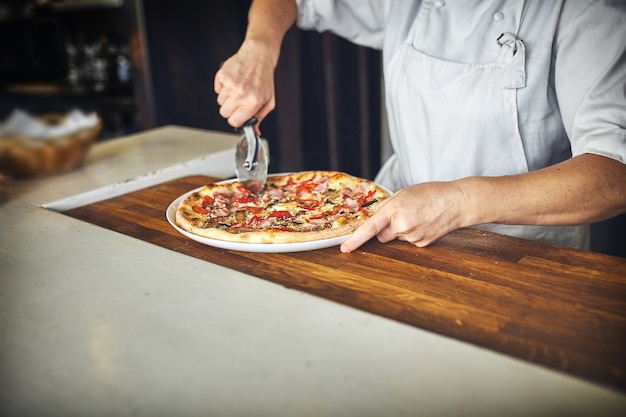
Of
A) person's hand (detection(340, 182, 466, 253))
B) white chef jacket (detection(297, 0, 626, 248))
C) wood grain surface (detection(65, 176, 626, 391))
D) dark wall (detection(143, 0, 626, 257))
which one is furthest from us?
dark wall (detection(143, 0, 626, 257))

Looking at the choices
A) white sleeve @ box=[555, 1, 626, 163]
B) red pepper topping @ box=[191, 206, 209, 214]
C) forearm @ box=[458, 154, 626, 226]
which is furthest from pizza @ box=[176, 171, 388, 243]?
white sleeve @ box=[555, 1, 626, 163]

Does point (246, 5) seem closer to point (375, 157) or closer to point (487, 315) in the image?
point (375, 157)

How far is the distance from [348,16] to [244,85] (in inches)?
22.0

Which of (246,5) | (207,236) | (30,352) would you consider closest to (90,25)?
(246,5)

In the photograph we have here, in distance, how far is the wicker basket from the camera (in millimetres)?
1623

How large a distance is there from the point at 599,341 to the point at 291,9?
1.31m

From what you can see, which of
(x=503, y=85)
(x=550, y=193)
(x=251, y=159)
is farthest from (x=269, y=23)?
(x=550, y=193)

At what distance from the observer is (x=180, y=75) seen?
391cm

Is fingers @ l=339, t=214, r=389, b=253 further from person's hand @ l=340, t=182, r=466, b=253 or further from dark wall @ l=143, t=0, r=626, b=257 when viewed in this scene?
dark wall @ l=143, t=0, r=626, b=257

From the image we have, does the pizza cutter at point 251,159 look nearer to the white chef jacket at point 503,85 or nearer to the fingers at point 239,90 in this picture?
the fingers at point 239,90

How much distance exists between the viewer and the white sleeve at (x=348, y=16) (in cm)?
177

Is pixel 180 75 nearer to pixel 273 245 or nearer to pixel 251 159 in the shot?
pixel 251 159

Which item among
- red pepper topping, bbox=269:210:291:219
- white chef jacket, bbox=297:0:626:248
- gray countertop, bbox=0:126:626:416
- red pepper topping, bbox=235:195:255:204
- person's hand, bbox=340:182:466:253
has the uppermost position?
white chef jacket, bbox=297:0:626:248

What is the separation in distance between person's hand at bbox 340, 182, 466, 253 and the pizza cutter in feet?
1.49
